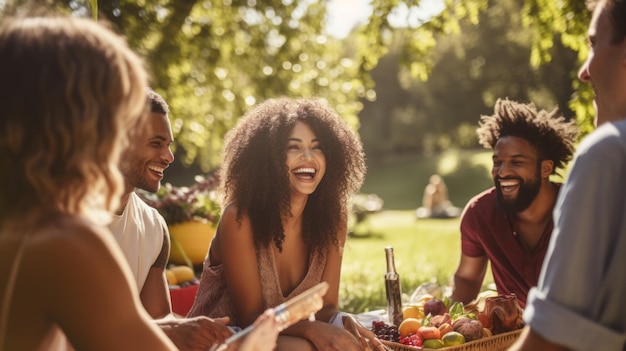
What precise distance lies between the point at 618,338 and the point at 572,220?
27cm

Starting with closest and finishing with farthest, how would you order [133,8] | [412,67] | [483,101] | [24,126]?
1. [24,126]
2. [412,67]
3. [133,8]
4. [483,101]

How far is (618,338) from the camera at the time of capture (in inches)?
66.6

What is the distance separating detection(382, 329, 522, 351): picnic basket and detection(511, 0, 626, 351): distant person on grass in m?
2.34

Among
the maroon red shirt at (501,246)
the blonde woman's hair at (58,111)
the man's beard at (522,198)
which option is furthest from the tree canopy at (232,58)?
the blonde woman's hair at (58,111)

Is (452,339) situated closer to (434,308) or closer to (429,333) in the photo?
(429,333)

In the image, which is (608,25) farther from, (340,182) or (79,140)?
(340,182)

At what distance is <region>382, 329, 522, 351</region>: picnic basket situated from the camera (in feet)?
13.5

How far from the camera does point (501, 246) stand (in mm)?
5078

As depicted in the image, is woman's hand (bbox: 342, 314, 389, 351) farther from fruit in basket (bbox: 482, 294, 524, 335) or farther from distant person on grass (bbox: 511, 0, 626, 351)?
distant person on grass (bbox: 511, 0, 626, 351)

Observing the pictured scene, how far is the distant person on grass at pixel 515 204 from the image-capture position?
4.99 meters

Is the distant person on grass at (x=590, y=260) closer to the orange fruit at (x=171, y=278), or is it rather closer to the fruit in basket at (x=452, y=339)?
the fruit in basket at (x=452, y=339)

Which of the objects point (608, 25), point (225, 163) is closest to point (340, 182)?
point (225, 163)

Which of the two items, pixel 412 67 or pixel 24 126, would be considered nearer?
pixel 24 126

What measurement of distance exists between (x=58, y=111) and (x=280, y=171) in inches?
96.5
